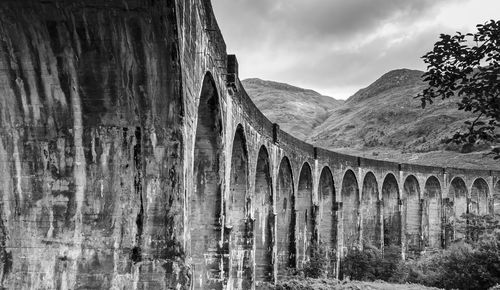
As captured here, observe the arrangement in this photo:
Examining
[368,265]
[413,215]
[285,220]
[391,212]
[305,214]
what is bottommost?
[368,265]

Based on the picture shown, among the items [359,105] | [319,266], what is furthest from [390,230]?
[359,105]

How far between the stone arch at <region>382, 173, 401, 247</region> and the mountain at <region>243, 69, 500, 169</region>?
803 cm

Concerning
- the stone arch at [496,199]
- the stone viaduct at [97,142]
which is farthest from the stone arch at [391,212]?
the stone viaduct at [97,142]

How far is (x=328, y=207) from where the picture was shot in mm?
24094

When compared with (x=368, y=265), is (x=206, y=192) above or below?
above

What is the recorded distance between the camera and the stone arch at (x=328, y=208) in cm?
2394

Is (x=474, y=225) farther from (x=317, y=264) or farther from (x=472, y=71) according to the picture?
(x=472, y=71)

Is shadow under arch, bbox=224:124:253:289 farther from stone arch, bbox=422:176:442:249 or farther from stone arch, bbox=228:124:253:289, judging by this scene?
stone arch, bbox=422:176:442:249

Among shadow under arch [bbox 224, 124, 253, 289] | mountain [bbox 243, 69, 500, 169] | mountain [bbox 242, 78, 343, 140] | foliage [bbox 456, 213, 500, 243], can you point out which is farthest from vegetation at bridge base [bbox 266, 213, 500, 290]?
mountain [bbox 242, 78, 343, 140]

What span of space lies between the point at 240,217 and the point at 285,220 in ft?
20.5

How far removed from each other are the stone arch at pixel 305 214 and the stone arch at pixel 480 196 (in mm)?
22560

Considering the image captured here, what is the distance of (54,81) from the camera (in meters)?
6.10

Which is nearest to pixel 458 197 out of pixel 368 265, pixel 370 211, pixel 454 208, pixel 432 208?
pixel 454 208

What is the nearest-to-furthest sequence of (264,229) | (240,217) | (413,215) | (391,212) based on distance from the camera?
1. (240,217)
2. (264,229)
3. (391,212)
4. (413,215)
